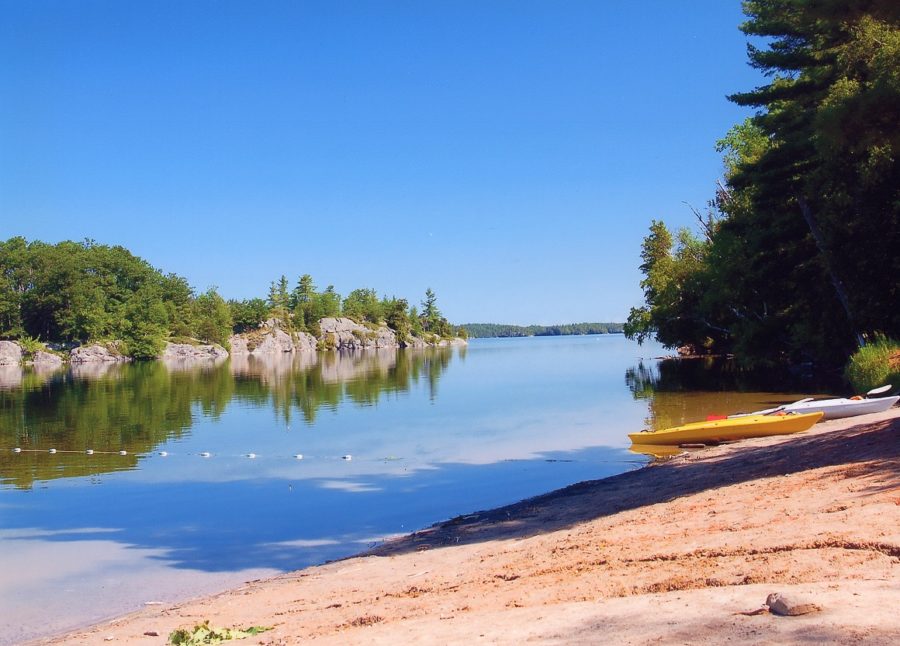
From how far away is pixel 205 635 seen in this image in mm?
7062

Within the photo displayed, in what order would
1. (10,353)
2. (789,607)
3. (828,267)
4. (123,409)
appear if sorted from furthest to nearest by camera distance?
(10,353)
(123,409)
(828,267)
(789,607)

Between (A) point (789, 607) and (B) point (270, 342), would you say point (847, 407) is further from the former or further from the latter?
(B) point (270, 342)

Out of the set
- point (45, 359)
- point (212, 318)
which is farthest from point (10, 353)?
point (212, 318)

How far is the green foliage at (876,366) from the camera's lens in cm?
2286

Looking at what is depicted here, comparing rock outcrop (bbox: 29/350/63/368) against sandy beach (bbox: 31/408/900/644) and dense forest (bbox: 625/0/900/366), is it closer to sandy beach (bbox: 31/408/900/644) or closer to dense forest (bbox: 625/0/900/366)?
dense forest (bbox: 625/0/900/366)

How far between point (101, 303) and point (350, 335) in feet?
186

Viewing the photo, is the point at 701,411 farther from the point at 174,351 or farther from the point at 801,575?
the point at 174,351

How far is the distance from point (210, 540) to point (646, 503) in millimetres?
7518

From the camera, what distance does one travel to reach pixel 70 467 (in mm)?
20141

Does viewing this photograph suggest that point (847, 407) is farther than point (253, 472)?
No

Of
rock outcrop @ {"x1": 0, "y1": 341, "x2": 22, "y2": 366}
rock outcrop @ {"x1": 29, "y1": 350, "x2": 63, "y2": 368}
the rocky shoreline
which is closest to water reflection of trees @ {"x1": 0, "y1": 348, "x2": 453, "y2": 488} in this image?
rock outcrop @ {"x1": 29, "y1": 350, "x2": 63, "y2": 368}

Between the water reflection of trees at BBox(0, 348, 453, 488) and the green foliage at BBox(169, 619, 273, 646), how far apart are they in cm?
1320

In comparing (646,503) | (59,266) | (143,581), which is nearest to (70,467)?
(143,581)

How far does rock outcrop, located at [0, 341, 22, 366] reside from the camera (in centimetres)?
10200
